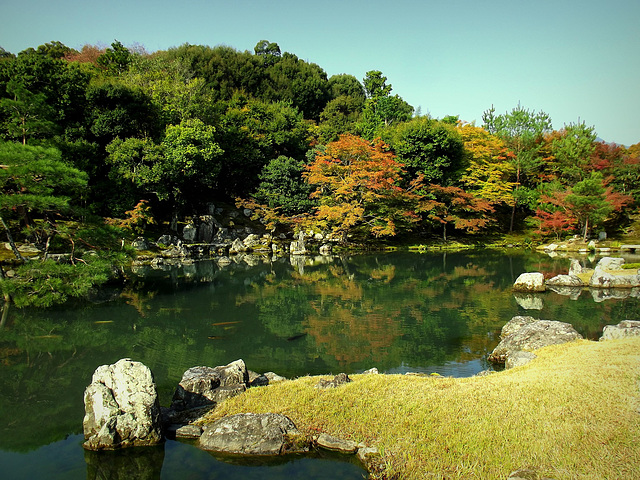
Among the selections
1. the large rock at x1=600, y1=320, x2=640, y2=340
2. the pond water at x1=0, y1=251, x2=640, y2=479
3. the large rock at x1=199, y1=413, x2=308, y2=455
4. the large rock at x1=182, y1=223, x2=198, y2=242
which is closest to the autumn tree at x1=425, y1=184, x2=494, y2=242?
the pond water at x1=0, y1=251, x2=640, y2=479

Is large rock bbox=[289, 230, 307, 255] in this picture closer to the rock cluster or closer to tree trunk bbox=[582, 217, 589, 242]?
tree trunk bbox=[582, 217, 589, 242]

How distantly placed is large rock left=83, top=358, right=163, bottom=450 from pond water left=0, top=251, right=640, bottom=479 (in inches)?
7.2

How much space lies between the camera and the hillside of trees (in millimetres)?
24250

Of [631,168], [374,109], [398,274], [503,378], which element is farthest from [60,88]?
[631,168]

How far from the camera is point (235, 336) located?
421 inches

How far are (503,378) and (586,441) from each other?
2.08 metres

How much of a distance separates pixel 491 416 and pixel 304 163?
28463 mm

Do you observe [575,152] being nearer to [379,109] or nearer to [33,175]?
[379,109]

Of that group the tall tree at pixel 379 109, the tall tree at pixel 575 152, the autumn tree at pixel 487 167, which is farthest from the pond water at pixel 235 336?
the tall tree at pixel 379 109

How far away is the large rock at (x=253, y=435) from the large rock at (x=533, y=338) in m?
5.20

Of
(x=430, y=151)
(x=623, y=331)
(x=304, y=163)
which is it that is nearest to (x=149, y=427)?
(x=623, y=331)

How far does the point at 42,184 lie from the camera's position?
39.4 feet

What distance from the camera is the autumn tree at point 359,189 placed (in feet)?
92.2

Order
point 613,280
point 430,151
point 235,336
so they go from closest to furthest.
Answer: point 235,336 → point 613,280 → point 430,151
